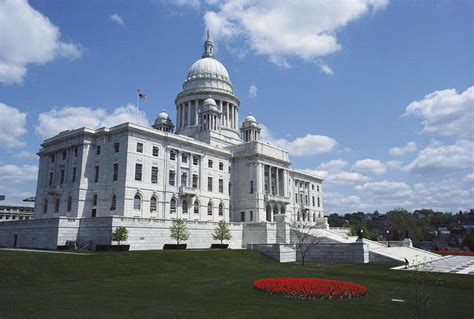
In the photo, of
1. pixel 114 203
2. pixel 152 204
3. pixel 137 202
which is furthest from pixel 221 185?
pixel 114 203

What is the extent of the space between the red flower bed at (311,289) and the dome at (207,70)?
79940mm

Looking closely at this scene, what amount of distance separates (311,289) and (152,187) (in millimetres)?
42010

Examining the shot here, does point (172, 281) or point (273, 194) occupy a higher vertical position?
point (273, 194)

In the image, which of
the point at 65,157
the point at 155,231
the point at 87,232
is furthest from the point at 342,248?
the point at 65,157

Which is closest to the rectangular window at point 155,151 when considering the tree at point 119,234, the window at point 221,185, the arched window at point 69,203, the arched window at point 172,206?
the arched window at point 172,206

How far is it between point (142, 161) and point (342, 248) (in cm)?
3501

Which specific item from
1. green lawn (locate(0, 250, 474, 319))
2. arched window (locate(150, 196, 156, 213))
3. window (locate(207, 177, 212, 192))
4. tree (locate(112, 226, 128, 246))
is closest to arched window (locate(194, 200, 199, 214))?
window (locate(207, 177, 212, 192))

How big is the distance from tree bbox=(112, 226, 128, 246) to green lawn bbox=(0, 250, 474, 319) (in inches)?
199

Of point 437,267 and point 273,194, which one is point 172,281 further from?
point 273,194

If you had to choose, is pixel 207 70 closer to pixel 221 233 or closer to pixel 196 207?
pixel 196 207

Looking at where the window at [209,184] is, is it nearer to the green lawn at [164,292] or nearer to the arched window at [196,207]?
the arched window at [196,207]

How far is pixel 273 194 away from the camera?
83.6 metres

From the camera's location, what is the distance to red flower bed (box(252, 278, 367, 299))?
25359mm

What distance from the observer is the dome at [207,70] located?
10181 centimetres
